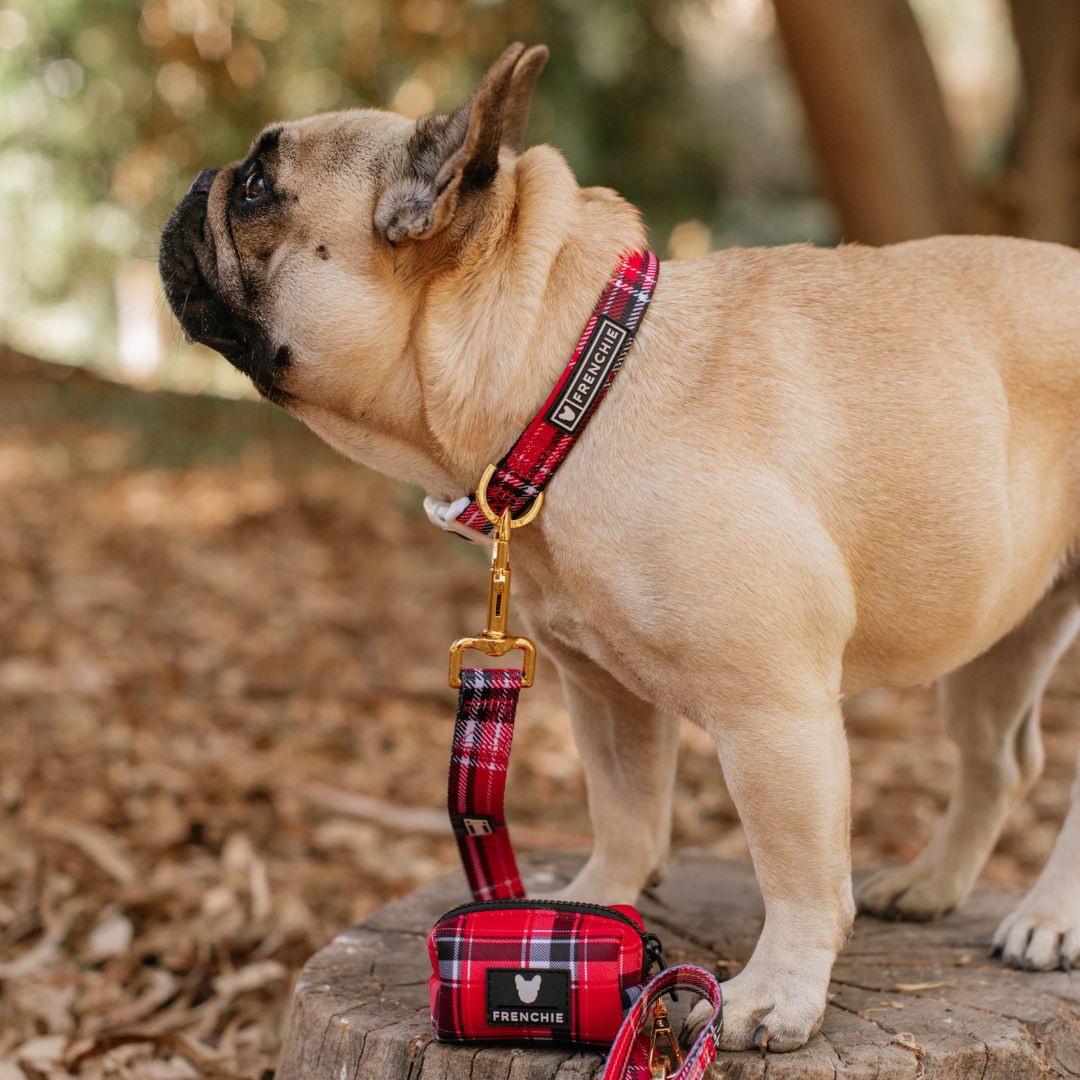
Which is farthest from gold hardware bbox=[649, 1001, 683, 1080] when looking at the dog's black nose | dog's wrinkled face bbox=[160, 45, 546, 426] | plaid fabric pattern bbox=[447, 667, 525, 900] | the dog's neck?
the dog's black nose

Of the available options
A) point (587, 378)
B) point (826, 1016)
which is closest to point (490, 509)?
point (587, 378)

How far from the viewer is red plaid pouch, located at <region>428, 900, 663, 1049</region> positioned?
2277mm

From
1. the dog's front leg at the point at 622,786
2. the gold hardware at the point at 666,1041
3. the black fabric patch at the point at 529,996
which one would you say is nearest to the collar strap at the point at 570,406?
the dog's front leg at the point at 622,786

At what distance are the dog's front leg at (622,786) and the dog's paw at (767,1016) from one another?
0.66m

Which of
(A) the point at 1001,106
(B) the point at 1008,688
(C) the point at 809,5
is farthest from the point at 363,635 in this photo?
(A) the point at 1001,106

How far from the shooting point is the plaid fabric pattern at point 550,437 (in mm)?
2373

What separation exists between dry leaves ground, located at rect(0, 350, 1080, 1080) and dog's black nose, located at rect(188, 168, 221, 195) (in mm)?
2055

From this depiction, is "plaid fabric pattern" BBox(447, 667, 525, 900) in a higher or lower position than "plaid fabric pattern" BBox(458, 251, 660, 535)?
lower

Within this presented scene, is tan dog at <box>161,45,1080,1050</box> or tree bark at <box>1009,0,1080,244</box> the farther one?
tree bark at <box>1009,0,1080,244</box>

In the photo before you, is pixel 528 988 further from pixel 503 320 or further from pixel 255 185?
pixel 255 185

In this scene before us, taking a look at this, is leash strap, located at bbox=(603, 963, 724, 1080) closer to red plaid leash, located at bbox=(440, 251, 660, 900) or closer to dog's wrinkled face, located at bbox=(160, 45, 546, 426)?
red plaid leash, located at bbox=(440, 251, 660, 900)

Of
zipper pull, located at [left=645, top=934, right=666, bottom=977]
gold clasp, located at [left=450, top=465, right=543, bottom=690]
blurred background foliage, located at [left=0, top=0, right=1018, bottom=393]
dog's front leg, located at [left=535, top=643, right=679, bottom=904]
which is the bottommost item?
zipper pull, located at [left=645, top=934, right=666, bottom=977]

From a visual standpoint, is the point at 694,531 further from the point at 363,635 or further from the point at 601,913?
the point at 363,635

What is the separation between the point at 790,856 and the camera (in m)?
2.40
